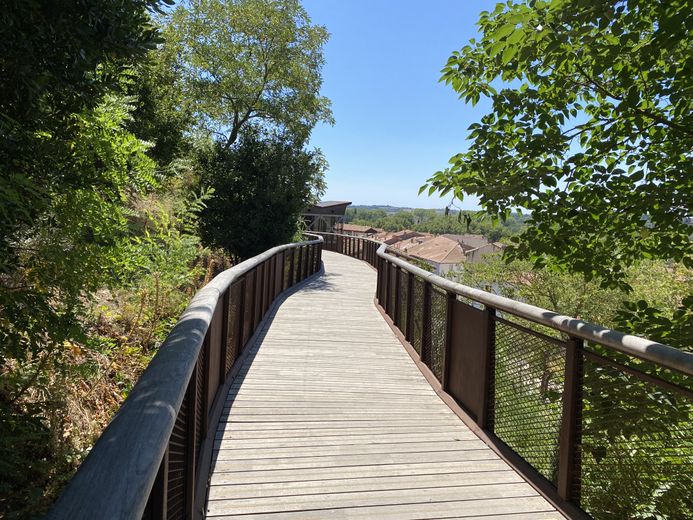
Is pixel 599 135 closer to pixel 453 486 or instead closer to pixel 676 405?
pixel 676 405

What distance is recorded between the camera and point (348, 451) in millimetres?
3393

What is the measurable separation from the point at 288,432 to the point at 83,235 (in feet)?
6.81

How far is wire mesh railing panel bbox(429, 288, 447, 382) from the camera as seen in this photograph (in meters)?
5.14

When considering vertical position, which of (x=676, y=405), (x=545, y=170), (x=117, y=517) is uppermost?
(x=545, y=170)

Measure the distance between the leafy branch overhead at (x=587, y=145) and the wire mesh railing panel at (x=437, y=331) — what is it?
103cm

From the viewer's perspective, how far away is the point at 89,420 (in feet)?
14.4

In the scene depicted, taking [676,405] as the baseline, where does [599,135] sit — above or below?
above

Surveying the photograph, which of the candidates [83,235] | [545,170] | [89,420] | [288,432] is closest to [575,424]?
[288,432]

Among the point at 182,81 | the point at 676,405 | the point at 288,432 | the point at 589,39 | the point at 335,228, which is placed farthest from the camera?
the point at 335,228

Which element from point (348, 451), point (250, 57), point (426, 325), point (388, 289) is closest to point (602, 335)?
point (348, 451)

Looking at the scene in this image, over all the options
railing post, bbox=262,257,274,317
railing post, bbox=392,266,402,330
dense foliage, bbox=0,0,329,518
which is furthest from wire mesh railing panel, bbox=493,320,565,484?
railing post, bbox=262,257,274,317

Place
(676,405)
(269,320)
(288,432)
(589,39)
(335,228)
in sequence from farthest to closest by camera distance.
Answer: (335,228) → (269,320) → (589,39) → (288,432) → (676,405)

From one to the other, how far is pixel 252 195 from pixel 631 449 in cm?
1610

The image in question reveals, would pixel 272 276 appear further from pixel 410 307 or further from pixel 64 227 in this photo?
pixel 64 227
